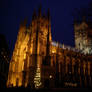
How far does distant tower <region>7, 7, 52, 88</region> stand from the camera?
32.8 metres

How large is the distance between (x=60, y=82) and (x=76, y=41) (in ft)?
123

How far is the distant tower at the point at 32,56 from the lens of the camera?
3281 centimetres

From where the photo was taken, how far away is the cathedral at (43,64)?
3344 centimetres

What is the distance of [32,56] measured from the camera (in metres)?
34.2

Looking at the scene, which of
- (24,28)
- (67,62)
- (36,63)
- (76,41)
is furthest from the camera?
(76,41)

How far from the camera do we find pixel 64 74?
39875mm

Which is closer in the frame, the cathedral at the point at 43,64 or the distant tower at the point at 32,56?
the distant tower at the point at 32,56

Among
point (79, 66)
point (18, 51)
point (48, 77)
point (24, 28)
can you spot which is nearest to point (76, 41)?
point (79, 66)

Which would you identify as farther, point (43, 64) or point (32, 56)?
point (43, 64)

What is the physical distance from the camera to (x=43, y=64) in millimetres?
35250

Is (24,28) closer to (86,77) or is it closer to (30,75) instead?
(30,75)

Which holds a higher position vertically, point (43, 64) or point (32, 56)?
point (32, 56)

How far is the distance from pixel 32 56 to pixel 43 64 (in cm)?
391

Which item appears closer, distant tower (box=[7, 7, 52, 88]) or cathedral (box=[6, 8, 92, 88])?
distant tower (box=[7, 7, 52, 88])
